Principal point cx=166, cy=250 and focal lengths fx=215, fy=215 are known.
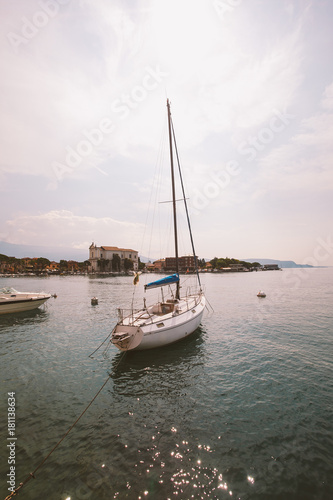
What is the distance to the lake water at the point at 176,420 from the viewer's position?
19.0ft

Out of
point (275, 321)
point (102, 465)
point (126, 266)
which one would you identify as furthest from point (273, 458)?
point (126, 266)

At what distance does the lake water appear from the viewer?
228 inches

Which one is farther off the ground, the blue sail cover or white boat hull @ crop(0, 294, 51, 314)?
the blue sail cover

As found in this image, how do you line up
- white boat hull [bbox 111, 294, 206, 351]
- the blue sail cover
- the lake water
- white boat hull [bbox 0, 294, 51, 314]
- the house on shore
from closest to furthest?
the lake water → white boat hull [bbox 111, 294, 206, 351] → the blue sail cover → white boat hull [bbox 0, 294, 51, 314] → the house on shore

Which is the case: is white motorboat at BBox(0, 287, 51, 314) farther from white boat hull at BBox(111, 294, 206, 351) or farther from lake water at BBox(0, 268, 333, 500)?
white boat hull at BBox(111, 294, 206, 351)

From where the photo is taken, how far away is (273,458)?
21.5ft

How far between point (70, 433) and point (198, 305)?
14.1m

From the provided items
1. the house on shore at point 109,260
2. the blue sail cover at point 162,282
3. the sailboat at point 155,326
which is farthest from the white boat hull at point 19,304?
the house on shore at point 109,260

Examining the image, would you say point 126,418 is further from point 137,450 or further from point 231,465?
point 231,465

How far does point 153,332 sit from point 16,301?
2243 centimetres

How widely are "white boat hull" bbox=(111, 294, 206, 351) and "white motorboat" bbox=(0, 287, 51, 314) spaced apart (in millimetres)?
20787

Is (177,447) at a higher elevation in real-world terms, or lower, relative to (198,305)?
lower

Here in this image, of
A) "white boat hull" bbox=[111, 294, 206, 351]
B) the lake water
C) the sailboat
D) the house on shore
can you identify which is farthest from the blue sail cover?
the house on shore

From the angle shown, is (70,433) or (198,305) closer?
(70,433)
